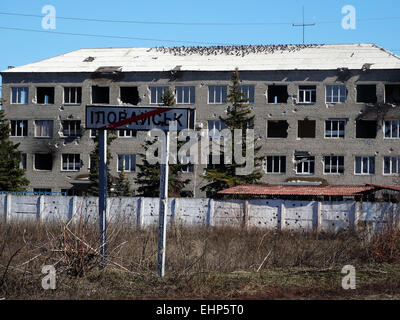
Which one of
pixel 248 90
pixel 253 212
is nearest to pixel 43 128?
pixel 248 90

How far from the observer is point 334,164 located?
165 feet

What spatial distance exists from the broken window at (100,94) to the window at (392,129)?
23287 mm

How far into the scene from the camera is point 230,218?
27281 mm

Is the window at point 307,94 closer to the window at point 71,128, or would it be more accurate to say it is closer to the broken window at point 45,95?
the window at point 71,128

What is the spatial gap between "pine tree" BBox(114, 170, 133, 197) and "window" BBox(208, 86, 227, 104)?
9.63 m

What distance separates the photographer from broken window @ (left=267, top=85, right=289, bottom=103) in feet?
170

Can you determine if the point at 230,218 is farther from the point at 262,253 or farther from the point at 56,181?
the point at 56,181

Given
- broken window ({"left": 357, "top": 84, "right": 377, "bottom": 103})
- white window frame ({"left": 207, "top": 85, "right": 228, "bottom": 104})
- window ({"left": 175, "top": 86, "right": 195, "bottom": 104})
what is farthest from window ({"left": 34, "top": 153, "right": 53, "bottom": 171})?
broken window ({"left": 357, "top": 84, "right": 377, "bottom": 103})

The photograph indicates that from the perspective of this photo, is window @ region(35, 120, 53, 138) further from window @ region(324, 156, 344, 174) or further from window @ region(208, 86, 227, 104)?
window @ region(324, 156, 344, 174)

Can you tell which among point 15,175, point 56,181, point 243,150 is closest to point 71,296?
point 243,150

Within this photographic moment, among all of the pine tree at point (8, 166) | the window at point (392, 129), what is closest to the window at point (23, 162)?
the pine tree at point (8, 166)

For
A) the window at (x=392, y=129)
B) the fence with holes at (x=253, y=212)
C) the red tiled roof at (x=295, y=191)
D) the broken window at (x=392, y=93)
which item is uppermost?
the broken window at (x=392, y=93)

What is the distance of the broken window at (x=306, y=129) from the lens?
50969mm

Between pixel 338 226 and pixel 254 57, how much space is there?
95.0 ft
